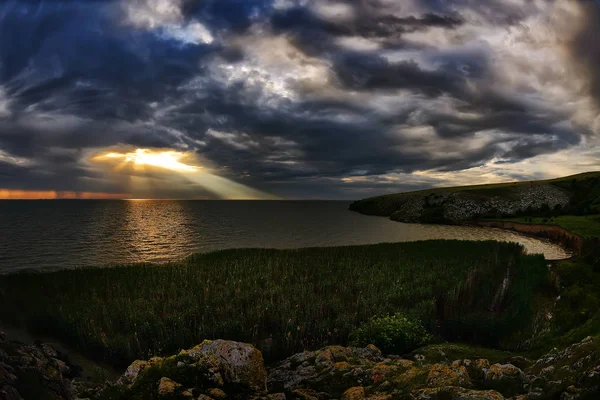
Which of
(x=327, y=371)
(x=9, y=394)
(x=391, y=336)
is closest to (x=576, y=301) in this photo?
(x=391, y=336)

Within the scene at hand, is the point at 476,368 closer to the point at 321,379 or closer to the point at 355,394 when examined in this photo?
the point at 355,394

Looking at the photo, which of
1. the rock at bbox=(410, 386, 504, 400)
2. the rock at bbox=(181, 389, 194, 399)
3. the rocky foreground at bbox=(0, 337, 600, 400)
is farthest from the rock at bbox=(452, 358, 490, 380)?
the rock at bbox=(181, 389, 194, 399)

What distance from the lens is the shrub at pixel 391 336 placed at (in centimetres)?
1611

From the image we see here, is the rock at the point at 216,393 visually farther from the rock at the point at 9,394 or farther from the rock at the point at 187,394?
the rock at the point at 9,394

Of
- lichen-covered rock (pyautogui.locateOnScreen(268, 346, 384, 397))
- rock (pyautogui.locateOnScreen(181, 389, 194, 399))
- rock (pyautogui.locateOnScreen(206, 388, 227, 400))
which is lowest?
lichen-covered rock (pyautogui.locateOnScreen(268, 346, 384, 397))

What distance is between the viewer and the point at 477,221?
94375 millimetres

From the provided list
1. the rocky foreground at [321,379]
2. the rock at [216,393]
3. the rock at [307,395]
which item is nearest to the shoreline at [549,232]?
the rocky foreground at [321,379]

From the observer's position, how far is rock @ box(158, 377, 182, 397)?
8.12 meters

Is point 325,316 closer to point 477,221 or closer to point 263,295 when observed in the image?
point 263,295

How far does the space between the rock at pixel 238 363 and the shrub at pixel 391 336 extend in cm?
824

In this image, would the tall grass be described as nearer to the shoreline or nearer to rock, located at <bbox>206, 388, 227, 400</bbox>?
rock, located at <bbox>206, 388, 227, 400</bbox>

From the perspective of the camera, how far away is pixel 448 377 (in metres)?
8.64

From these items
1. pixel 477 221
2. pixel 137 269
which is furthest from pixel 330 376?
pixel 477 221

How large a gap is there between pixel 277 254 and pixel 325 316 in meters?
21.0
